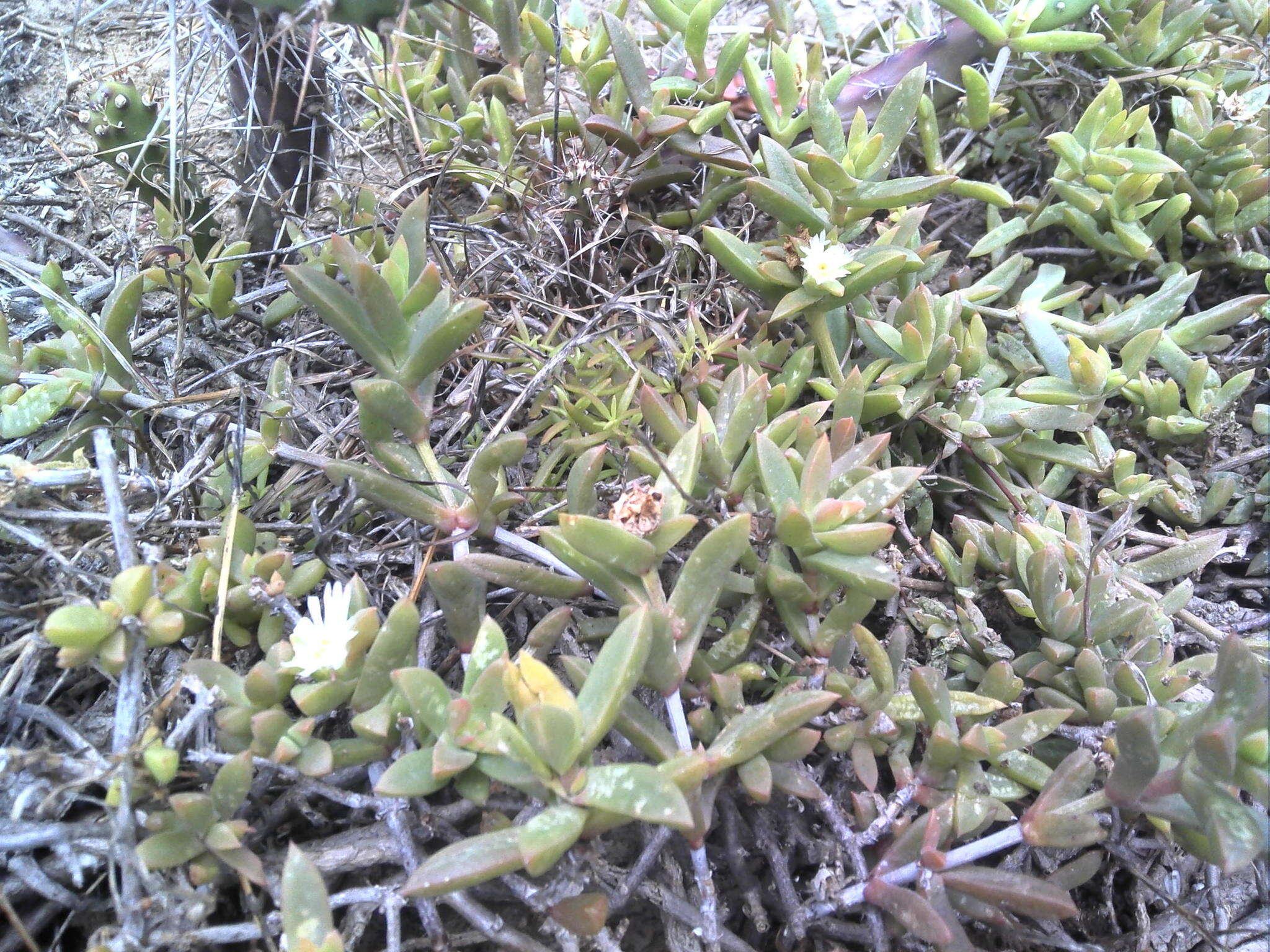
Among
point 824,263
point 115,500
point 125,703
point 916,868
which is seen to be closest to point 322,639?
point 125,703

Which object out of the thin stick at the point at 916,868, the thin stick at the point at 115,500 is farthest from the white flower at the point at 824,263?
the thin stick at the point at 115,500

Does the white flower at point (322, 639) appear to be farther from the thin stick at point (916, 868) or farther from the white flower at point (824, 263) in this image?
the white flower at point (824, 263)

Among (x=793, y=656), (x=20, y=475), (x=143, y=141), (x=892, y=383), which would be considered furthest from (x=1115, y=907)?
(x=143, y=141)

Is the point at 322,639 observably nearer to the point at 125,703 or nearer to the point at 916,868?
the point at 125,703

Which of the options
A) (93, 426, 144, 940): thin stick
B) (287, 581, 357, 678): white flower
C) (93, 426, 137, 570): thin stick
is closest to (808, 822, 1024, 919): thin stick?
(287, 581, 357, 678): white flower

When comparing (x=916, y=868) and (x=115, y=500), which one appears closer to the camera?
(x=916, y=868)
